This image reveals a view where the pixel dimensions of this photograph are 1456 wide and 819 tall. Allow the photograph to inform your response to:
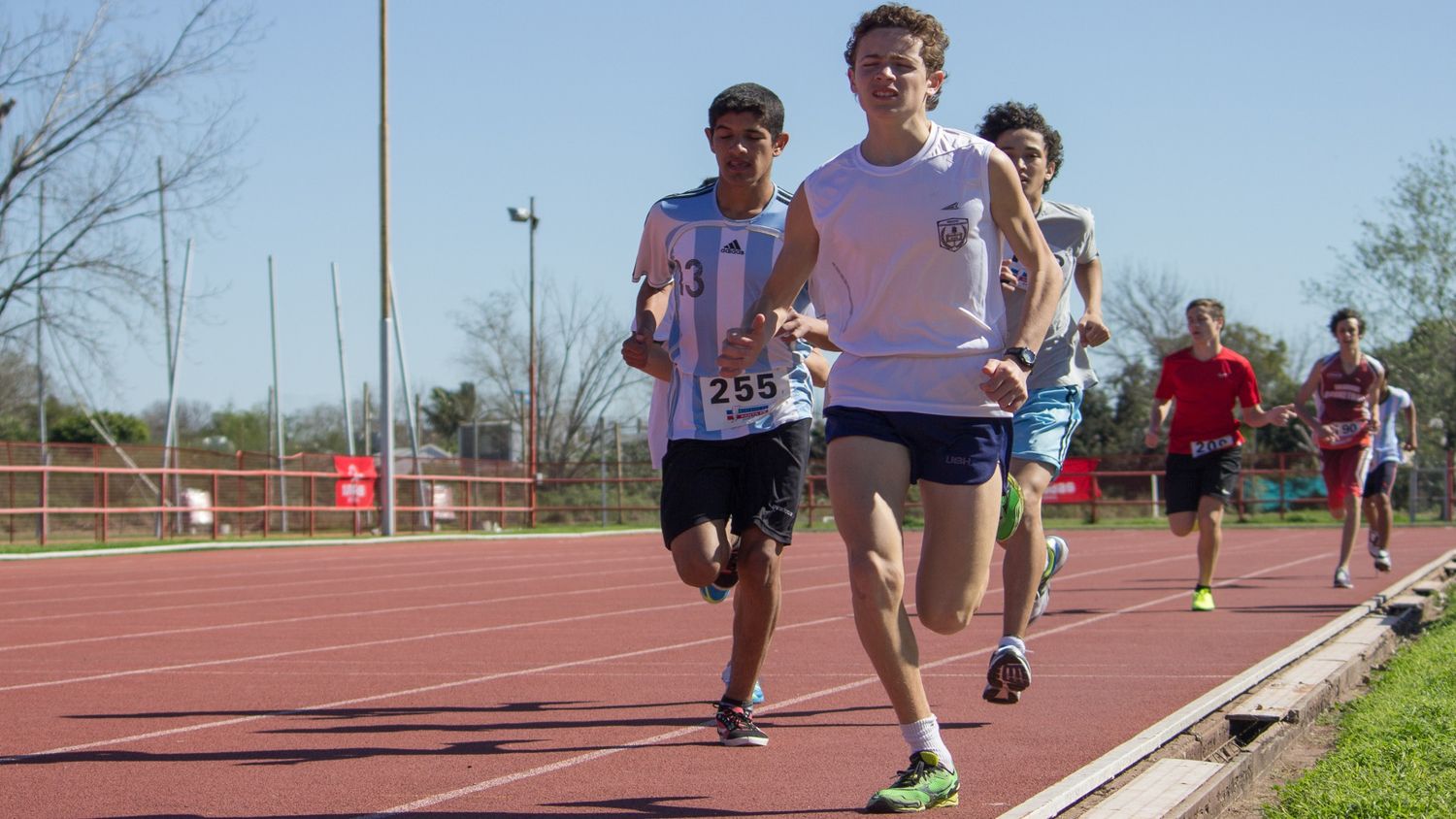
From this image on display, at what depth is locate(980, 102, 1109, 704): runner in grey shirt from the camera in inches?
237

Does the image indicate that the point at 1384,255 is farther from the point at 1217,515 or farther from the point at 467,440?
the point at 467,440

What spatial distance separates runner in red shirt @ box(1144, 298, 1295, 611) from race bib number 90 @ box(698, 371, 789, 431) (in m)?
5.59

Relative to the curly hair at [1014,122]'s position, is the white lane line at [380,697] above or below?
below

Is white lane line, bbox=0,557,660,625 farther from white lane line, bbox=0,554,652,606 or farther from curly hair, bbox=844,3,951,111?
curly hair, bbox=844,3,951,111

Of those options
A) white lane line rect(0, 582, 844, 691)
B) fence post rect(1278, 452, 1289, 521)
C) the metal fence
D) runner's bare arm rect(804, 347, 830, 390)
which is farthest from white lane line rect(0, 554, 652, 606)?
fence post rect(1278, 452, 1289, 521)

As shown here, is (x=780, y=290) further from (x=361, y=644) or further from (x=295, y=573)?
(x=295, y=573)

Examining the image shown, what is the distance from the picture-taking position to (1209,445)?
10.6m

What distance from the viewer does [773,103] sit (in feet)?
18.7

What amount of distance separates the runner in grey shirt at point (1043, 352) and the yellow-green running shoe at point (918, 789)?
70.1 inches

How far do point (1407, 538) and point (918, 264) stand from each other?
2088 cm

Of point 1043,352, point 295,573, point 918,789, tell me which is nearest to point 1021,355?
point 918,789

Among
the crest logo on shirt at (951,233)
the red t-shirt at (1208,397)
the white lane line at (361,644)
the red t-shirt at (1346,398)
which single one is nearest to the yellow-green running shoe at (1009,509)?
the crest logo on shirt at (951,233)

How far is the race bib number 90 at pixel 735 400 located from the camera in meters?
5.55

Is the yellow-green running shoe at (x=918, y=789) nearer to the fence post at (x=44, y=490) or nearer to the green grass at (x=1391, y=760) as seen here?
the green grass at (x=1391, y=760)
